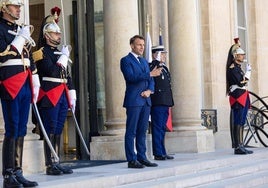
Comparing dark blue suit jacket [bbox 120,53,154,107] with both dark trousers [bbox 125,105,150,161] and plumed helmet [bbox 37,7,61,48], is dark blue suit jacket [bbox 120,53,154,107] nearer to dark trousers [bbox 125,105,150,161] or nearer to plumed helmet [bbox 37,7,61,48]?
dark trousers [bbox 125,105,150,161]

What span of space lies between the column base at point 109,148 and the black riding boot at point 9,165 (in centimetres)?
396

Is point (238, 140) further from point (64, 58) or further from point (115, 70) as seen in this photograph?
point (64, 58)

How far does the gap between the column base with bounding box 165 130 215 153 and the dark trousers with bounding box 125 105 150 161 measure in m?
3.33

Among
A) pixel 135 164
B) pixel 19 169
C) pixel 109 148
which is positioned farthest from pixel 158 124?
pixel 19 169

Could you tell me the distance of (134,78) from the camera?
8977 mm

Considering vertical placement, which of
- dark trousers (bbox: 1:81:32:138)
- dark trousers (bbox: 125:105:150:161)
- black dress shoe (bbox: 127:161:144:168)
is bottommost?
black dress shoe (bbox: 127:161:144:168)

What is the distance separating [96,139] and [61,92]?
9.02 ft

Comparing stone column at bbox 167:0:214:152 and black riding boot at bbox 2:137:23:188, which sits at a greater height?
stone column at bbox 167:0:214:152

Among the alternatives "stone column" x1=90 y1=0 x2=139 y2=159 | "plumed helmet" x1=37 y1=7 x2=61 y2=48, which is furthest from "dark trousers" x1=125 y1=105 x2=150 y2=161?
"stone column" x1=90 y1=0 x2=139 y2=159

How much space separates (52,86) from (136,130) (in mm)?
1428

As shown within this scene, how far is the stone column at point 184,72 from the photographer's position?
12.9 m

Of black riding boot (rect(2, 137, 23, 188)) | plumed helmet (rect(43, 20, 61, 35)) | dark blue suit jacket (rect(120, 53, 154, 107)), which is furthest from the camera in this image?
dark blue suit jacket (rect(120, 53, 154, 107))

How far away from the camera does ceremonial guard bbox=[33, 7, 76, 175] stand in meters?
8.36

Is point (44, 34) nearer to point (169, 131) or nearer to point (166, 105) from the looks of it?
point (166, 105)
